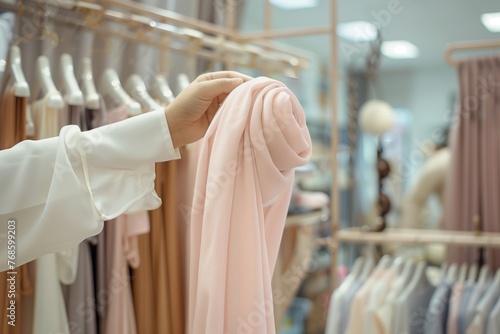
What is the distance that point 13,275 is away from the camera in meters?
0.98

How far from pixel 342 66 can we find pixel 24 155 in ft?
10.6

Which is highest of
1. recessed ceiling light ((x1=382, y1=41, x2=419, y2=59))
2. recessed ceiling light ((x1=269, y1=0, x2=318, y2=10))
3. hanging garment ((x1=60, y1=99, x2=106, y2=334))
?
recessed ceiling light ((x1=269, y1=0, x2=318, y2=10))

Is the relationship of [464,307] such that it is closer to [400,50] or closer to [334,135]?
[334,135]

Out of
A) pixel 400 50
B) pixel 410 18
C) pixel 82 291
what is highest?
pixel 410 18

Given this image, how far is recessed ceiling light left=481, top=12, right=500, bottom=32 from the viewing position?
2.93 metres

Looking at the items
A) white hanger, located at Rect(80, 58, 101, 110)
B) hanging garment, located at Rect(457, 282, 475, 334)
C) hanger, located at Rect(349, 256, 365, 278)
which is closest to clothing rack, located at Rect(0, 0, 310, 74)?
white hanger, located at Rect(80, 58, 101, 110)

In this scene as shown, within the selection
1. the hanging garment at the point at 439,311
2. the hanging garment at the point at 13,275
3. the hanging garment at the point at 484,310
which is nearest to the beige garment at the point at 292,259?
the hanging garment at the point at 439,311

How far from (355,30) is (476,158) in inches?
65.0

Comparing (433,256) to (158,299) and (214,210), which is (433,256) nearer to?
(158,299)

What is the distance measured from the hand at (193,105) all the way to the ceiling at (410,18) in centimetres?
204

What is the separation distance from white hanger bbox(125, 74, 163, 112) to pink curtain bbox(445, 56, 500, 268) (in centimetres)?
122

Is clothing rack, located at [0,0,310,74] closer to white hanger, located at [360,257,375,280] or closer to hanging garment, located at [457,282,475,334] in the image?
white hanger, located at [360,257,375,280]

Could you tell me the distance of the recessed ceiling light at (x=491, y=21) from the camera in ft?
9.61

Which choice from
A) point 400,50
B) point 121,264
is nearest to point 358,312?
point 121,264
